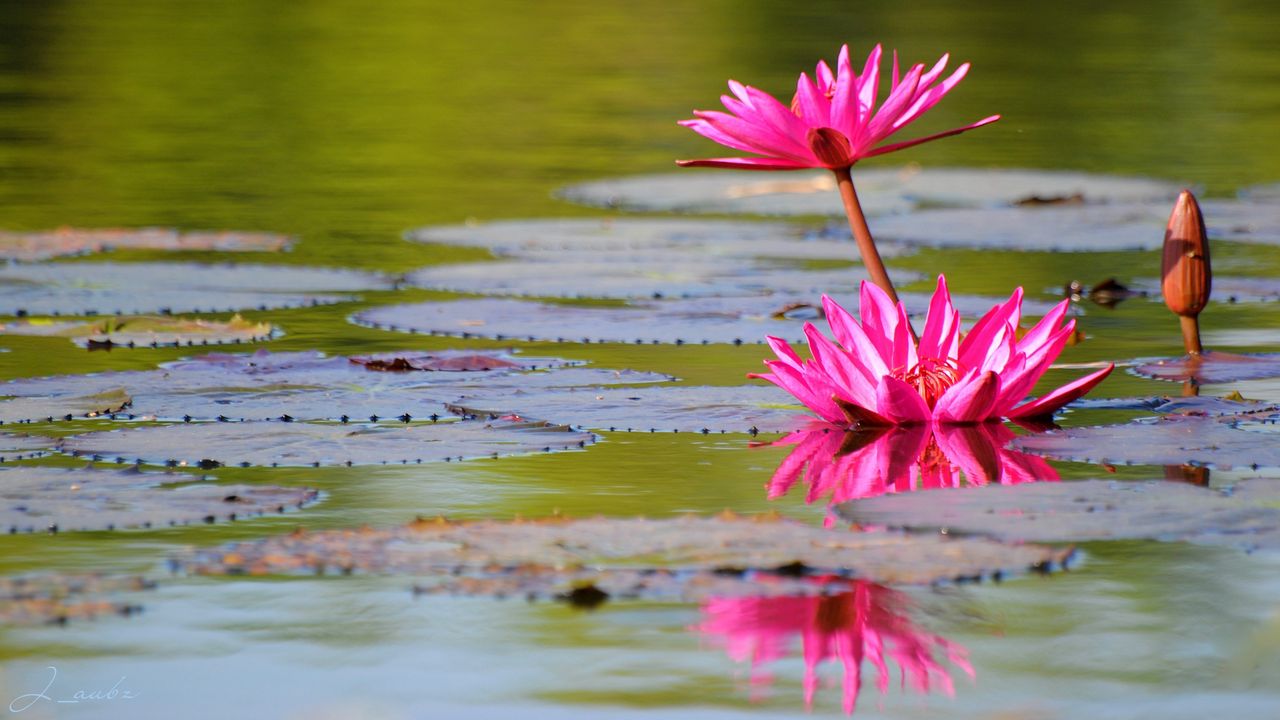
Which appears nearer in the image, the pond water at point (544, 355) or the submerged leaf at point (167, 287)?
the pond water at point (544, 355)

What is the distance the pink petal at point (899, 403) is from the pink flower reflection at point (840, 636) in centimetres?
89

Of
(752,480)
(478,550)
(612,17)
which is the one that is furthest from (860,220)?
(612,17)

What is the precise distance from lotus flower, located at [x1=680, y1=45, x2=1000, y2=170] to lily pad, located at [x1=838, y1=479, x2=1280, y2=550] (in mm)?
744

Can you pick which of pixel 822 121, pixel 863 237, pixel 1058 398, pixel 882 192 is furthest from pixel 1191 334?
pixel 882 192

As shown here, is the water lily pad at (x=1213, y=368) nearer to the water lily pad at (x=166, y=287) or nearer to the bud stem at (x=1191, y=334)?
the bud stem at (x=1191, y=334)

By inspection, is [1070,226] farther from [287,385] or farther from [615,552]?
[615,552]

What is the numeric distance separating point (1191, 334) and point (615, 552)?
6.21 feet

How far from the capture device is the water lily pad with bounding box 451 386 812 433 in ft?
10.4

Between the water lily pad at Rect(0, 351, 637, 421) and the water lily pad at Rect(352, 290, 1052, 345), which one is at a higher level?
the water lily pad at Rect(352, 290, 1052, 345)

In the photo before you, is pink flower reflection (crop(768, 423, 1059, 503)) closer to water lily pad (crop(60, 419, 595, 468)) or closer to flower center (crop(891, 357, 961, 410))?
flower center (crop(891, 357, 961, 410))

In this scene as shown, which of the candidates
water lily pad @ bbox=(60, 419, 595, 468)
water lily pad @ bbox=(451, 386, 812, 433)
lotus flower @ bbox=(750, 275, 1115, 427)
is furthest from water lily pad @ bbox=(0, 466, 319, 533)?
lotus flower @ bbox=(750, 275, 1115, 427)

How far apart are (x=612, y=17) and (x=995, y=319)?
16.0 metres

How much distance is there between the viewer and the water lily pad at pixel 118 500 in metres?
2.45

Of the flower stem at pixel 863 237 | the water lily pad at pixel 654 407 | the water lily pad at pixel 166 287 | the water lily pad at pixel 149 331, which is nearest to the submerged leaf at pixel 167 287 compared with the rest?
the water lily pad at pixel 166 287
